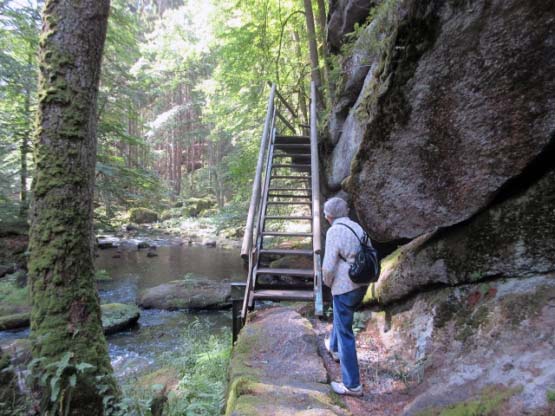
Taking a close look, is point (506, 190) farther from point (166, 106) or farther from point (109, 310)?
point (166, 106)

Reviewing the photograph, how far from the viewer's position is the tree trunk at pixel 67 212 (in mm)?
3281

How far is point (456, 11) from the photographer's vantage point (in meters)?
3.04

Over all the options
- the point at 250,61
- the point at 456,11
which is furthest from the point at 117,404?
the point at 250,61

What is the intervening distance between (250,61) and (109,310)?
26.1 feet

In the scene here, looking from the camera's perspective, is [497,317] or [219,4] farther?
[219,4]

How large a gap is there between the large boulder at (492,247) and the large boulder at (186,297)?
6.72 m

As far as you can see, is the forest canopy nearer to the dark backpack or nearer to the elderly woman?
the elderly woman

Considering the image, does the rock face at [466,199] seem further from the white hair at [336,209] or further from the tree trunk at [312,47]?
the tree trunk at [312,47]

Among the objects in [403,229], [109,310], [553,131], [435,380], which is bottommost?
[109,310]

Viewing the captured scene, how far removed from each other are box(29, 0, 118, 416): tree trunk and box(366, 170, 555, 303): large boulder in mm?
3335

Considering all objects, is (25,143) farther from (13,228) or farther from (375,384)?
(375,384)

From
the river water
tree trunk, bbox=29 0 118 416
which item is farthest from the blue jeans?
the river water

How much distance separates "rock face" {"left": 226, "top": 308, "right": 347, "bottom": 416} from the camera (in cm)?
258

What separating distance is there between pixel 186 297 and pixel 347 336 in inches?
294
